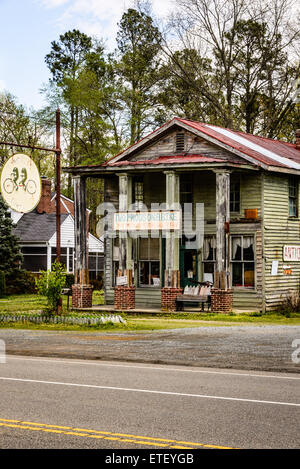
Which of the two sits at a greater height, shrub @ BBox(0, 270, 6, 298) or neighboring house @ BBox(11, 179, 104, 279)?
neighboring house @ BBox(11, 179, 104, 279)

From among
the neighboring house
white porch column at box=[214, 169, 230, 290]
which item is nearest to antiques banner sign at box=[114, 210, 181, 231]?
white porch column at box=[214, 169, 230, 290]

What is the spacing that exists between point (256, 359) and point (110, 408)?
5.81 metres

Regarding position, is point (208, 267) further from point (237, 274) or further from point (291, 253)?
point (291, 253)

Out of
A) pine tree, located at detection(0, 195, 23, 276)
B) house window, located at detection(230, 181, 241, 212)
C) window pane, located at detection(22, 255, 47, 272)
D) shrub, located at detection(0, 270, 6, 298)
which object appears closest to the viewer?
house window, located at detection(230, 181, 241, 212)

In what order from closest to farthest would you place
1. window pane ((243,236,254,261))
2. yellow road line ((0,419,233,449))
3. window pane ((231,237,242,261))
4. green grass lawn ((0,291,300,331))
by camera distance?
1. yellow road line ((0,419,233,449))
2. green grass lawn ((0,291,300,331))
3. window pane ((243,236,254,261))
4. window pane ((231,237,242,261))

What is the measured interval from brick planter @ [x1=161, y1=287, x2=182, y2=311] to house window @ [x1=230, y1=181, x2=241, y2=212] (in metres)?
4.05

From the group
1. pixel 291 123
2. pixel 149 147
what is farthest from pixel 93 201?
pixel 149 147

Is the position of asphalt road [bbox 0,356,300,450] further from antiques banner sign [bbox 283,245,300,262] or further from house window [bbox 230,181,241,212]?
antiques banner sign [bbox 283,245,300,262]

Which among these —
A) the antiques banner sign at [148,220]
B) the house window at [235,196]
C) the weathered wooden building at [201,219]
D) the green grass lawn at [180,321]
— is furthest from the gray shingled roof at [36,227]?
the green grass lawn at [180,321]

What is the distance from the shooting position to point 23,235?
5003 centimetres

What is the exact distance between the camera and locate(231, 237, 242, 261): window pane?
2925cm

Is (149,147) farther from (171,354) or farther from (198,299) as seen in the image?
(171,354)

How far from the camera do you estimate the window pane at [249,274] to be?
1141 inches

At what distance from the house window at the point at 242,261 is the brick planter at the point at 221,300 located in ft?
5.81
